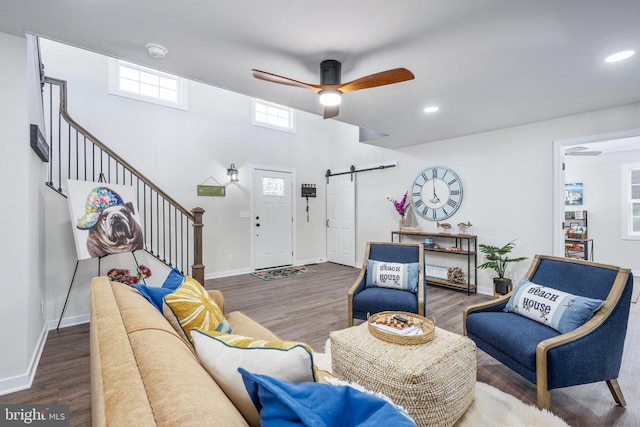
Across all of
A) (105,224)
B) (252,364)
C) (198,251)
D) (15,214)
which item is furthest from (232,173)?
(252,364)

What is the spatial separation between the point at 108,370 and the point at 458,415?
1705mm

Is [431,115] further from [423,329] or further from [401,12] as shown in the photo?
[423,329]

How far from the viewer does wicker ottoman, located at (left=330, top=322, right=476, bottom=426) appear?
1.44m

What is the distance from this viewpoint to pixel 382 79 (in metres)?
2.10

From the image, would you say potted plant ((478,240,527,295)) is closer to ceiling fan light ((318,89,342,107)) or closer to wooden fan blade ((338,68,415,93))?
wooden fan blade ((338,68,415,93))

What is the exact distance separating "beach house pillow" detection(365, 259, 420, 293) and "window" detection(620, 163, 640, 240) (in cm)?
535

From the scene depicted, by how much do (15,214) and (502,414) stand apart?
11.4 feet

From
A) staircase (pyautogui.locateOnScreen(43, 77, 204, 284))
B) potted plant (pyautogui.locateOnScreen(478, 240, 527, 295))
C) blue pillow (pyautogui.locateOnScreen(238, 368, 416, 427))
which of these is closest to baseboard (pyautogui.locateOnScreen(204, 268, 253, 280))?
staircase (pyautogui.locateOnScreen(43, 77, 204, 284))

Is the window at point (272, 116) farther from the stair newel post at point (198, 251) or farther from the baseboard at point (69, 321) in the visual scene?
the baseboard at point (69, 321)

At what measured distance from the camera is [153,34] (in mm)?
2016

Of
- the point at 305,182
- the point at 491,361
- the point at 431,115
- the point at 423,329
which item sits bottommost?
the point at 491,361

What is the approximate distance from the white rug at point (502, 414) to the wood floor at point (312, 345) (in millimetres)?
149

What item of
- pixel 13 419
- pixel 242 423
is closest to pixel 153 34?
pixel 13 419

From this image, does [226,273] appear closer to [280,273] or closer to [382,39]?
[280,273]
